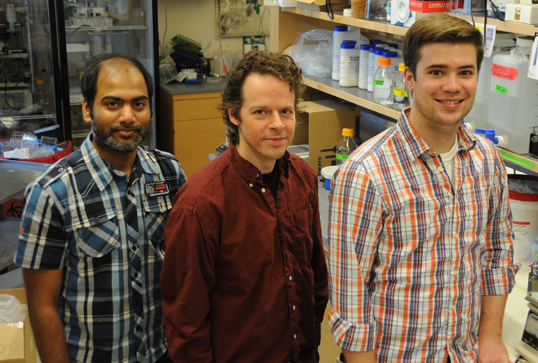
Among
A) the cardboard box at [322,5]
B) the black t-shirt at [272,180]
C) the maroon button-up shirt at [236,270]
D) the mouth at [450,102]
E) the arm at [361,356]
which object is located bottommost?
the arm at [361,356]

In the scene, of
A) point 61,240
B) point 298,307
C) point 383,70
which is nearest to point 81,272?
point 61,240

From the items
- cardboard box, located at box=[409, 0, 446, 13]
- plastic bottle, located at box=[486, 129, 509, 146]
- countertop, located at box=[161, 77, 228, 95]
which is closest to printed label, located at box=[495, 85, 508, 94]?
plastic bottle, located at box=[486, 129, 509, 146]

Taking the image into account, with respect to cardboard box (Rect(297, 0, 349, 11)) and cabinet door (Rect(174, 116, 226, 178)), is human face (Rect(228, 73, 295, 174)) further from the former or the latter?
cabinet door (Rect(174, 116, 226, 178))

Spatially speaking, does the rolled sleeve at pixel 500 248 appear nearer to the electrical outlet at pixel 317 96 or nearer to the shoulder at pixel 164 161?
the shoulder at pixel 164 161

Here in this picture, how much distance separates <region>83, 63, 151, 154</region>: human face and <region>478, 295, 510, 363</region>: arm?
98cm

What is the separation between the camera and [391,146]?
1.25 metres

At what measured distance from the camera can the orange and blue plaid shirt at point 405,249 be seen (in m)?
1.19

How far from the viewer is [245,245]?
1.28 metres

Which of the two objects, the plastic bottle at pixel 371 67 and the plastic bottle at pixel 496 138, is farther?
the plastic bottle at pixel 371 67

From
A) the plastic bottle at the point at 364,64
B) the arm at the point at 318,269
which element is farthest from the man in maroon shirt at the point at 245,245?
the plastic bottle at the point at 364,64

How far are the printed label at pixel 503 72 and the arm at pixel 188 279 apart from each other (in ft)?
3.53

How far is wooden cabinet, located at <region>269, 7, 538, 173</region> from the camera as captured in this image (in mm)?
1655

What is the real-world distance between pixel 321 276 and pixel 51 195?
740 millimetres

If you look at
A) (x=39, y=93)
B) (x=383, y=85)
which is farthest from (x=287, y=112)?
(x=39, y=93)
